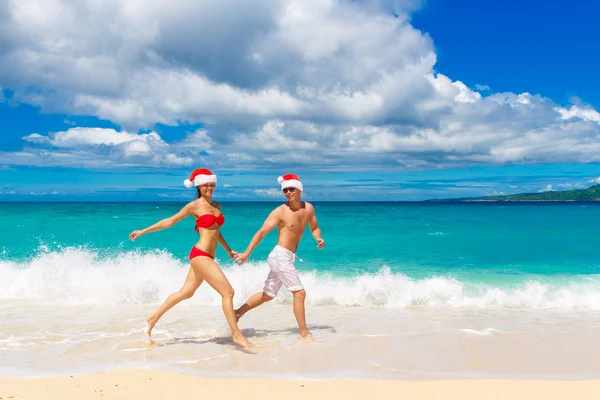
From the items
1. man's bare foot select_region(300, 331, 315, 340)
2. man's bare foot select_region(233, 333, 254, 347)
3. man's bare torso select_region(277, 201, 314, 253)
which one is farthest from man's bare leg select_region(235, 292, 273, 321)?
man's bare torso select_region(277, 201, 314, 253)

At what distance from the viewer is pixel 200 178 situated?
6.11m

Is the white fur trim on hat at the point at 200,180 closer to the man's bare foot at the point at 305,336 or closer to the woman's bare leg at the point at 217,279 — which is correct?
the woman's bare leg at the point at 217,279

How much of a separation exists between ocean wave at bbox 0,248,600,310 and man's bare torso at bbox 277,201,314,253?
11.7 ft

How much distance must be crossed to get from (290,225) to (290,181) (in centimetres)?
57

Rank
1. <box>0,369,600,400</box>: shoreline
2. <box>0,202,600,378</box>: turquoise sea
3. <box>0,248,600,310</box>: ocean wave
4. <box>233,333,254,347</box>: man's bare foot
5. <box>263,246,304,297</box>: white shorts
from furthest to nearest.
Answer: <box>0,248,600,310</box>: ocean wave, <box>263,246,304,297</box>: white shorts, <box>233,333,254,347</box>: man's bare foot, <box>0,202,600,378</box>: turquoise sea, <box>0,369,600,400</box>: shoreline

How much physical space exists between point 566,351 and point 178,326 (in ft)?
17.8

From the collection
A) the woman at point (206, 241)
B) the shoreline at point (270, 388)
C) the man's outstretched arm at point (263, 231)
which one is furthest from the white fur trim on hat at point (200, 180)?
the shoreline at point (270, 388)

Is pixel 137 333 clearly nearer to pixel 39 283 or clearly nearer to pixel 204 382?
pixel 204 382

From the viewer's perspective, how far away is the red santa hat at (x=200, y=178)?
611cm

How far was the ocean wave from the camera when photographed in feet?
32.2

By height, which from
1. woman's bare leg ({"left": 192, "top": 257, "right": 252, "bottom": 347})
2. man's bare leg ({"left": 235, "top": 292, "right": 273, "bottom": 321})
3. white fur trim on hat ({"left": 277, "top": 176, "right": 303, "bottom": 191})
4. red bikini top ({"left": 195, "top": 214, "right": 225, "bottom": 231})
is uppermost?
white fur trim on hat ({"left": 277, "top": 176, "right": 303, "bottom": 191})

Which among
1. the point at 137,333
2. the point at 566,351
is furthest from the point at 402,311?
the point at 137,333

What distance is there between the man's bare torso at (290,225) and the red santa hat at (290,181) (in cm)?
29

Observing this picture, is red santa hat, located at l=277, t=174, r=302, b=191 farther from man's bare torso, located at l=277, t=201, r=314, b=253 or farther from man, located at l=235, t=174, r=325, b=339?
man's bare torso, located at l=277, t=201, r=314, b=253
